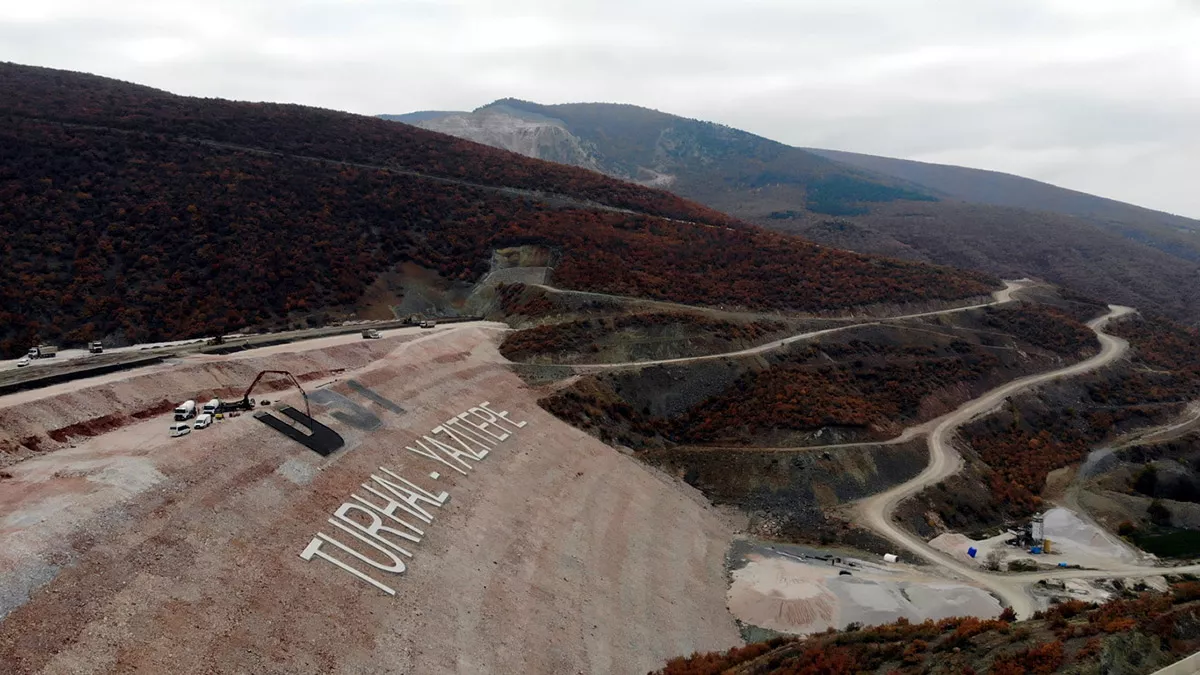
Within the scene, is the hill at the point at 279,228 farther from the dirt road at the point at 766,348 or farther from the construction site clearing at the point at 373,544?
the construction site clearing at the point at 373,544

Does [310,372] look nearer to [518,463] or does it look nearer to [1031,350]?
[518,463]

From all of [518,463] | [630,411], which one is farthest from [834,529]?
[518,463]

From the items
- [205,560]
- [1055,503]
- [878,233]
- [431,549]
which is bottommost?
[1055,503]

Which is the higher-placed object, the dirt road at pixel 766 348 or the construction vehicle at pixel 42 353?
the dirt road at pixel 766 348

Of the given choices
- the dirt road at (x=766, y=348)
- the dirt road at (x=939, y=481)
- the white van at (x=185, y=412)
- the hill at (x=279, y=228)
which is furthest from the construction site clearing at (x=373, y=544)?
the hill at (x=279, y=228)

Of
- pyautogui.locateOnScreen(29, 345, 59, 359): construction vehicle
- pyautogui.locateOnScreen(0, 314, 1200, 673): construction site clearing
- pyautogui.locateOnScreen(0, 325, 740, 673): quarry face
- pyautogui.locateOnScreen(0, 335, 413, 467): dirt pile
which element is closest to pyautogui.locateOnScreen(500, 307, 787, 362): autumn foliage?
pyautogui.locateOnScreen(0, 314, 1200, 673): construction site clearing

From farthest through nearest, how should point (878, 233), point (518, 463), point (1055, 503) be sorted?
point (878, 233)
point (1055, 503)
point (518, 463)

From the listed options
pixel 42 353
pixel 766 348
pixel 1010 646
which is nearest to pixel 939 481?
pixel 766 348
